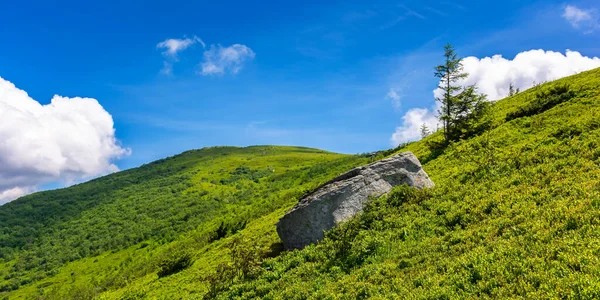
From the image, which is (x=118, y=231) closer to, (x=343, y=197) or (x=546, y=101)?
(x=343, y=197)

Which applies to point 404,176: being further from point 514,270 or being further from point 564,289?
point 564,289

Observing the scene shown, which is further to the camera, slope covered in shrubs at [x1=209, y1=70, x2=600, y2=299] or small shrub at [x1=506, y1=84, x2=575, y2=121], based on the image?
small shrub at [x1=506, y1=84, x2=575, y2=121]

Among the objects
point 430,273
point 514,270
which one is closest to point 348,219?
point 430,273

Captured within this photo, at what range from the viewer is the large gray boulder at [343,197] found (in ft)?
74.7

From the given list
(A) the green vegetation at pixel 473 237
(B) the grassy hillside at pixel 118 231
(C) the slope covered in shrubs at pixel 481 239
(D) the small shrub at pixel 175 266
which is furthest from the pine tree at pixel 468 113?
(B) the grassy hillside at pixel 118 231

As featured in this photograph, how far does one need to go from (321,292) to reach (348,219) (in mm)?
8260

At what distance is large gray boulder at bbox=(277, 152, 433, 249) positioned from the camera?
22781 mm

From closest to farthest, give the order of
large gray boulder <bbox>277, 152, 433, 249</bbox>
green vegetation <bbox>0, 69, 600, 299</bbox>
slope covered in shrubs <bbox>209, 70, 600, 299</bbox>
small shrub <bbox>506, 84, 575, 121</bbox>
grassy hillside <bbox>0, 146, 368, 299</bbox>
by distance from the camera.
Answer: slope covered in shrubs <bbox>209, 70, 600, 299</bbox>, green vegetation <bbox>0, 69, 600, 299</bbox>, large gray boulder <bbox>277, 152, 433, 249</bbox>, small shrub <bbox>506, 84, 575, 121</bbox>, grassy hillside <bbox>0, 146, 368, 299</bbox>

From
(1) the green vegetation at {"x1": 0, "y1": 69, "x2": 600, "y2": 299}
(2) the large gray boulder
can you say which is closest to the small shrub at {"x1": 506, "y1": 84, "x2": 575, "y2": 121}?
(1) the green vegetation at {"x1": 0, "y1": 69, "x2": 600, "y2": 299}

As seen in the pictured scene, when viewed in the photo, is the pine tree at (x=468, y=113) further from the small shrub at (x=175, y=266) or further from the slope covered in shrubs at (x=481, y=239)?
the small shrub at (x=175, y=266)

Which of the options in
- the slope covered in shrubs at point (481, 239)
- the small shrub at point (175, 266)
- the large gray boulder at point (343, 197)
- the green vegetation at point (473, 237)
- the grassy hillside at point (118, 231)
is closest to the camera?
the slope covered in shrubs at point (481, 239)

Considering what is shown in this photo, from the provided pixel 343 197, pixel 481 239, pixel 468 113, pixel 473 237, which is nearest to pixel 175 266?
pixel 343 197

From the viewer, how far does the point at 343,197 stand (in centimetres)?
2323

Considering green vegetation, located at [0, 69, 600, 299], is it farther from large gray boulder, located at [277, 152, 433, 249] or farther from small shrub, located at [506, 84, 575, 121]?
large gray boulder, located at [277, 152, 433, 249]
